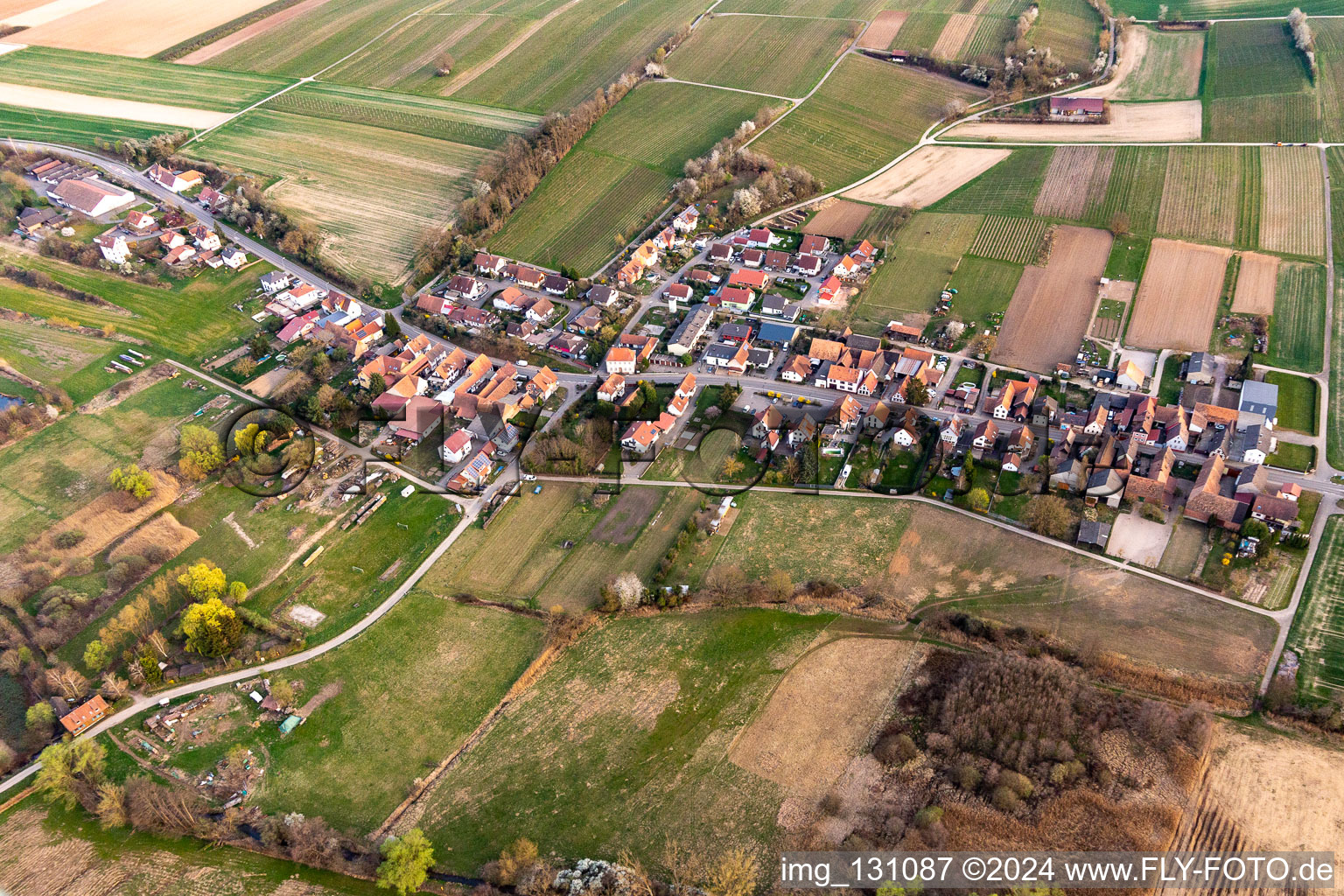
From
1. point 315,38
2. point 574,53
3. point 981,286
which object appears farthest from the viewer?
point 315,38

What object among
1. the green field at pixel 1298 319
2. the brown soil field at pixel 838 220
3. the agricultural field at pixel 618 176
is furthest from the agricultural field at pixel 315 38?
the green field at pixel 1298 319

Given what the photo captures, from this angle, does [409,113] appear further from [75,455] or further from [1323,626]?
[1323,626]

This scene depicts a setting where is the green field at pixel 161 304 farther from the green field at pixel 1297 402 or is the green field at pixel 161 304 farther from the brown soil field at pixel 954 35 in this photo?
the brown soil field at pixel 954 35

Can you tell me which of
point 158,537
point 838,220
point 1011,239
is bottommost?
point 158,537

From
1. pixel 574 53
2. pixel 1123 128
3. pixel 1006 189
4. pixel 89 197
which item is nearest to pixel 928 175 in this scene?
pixel 1006 189

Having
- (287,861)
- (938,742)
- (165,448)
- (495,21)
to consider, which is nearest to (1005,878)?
(938,742)

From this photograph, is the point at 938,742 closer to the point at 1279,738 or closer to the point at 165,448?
the point at 1279,738

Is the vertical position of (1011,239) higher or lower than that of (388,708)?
higher
